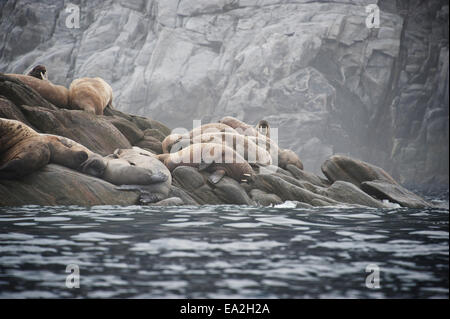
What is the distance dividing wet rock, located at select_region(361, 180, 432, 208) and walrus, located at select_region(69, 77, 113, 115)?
8070mm

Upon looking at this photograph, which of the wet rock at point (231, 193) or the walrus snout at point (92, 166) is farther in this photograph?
the wet rock at point (231, 193)

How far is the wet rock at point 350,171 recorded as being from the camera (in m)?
14.3

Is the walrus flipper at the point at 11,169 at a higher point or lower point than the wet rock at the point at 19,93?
lower

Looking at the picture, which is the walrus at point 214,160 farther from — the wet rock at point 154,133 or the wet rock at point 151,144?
the wet rock at point 154,133

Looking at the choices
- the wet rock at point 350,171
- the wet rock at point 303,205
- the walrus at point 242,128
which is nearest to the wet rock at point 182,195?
the wet rock at point 303,205

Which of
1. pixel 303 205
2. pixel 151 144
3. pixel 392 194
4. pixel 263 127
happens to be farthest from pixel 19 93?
pixel 392 194

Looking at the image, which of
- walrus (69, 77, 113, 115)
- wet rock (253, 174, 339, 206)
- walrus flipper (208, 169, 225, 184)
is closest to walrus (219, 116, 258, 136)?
wet rock (253, 174, 339, 206)

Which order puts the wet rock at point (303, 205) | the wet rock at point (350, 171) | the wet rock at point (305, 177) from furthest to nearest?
the wet rock at point (350, 171)
the wet rock at point (305, 177)
the wet rock at point (303, 205)

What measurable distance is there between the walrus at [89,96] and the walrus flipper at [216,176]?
13.8ft

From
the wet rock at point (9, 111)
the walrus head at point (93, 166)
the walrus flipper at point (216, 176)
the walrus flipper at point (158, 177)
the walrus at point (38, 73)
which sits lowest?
the walrus flipper at point (216, 176)

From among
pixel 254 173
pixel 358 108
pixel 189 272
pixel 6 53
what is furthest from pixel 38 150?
pixel 6 53

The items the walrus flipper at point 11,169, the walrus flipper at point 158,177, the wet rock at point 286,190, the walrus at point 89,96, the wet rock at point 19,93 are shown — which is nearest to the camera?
the walrus flipper at point 11,169
